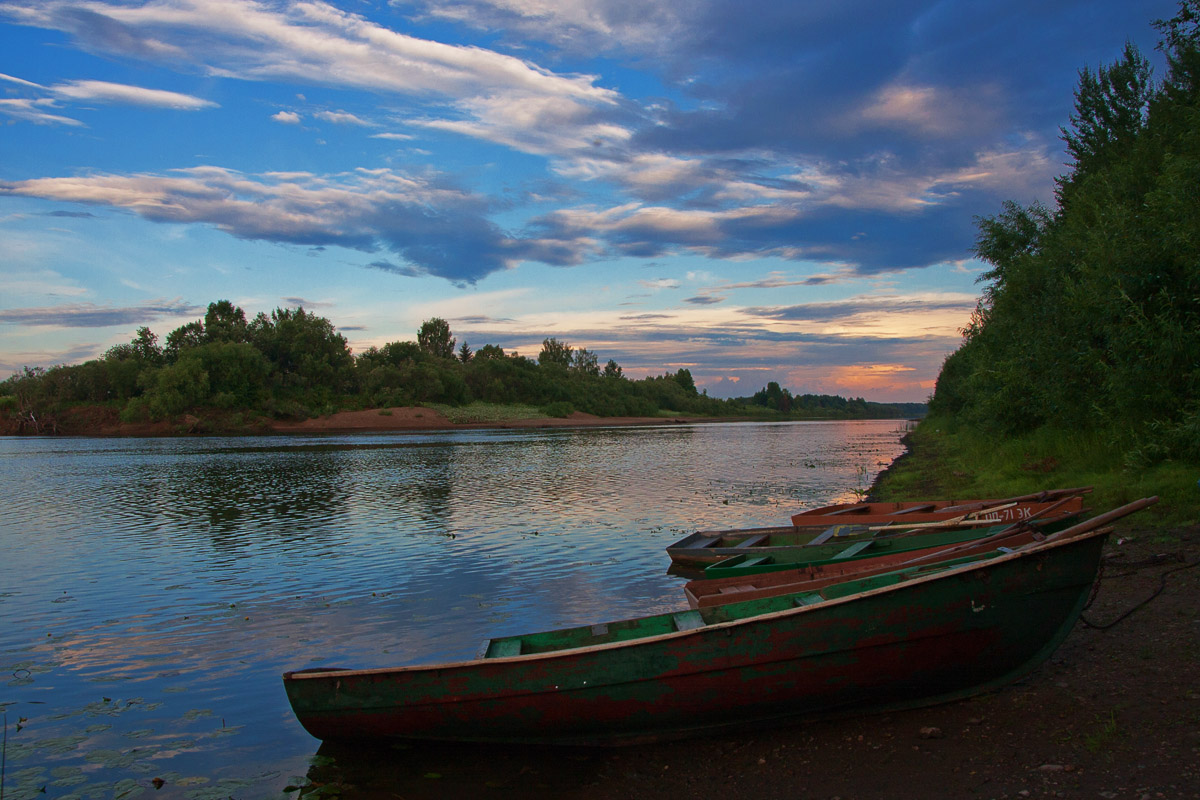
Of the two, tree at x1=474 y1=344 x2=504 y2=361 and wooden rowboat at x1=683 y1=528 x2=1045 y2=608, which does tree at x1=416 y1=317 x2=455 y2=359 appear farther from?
wooden rowboat at x1=683 y1=528 x2=1045 y2=608

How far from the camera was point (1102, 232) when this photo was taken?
19203 millimetres

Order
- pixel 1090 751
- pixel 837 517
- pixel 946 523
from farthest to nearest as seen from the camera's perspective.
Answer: pixel 837 517 < pixel 946 523 < pixel 1090 751

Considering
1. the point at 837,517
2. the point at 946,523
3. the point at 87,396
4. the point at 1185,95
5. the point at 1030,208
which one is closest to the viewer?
the point at 946,523

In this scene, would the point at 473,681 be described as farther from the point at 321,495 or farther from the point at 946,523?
the point at 321,495

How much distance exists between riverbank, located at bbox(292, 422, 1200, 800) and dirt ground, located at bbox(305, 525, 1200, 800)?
15 mm

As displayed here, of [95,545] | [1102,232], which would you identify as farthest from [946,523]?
[95,545]

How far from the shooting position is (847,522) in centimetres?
1587

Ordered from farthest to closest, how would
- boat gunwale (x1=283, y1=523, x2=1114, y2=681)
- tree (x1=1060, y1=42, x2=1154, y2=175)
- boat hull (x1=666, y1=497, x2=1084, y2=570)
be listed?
tree (x1=1060, y1=42, x2=1154, y2=175), boat hull (x1=666, y1=497, x2=1084, y2=570), boat gunwale (x1=283, y1=523, x2=1114, y2=681)

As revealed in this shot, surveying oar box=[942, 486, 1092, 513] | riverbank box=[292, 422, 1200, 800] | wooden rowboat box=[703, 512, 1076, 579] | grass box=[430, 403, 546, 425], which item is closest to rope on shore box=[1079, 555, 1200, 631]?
riverbank box=[292, 422, 1200, 800]

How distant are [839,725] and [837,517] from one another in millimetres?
9737

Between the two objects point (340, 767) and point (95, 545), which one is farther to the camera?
point (95, 545)

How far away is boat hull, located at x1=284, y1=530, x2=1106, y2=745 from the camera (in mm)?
6625

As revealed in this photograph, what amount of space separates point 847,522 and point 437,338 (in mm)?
151553

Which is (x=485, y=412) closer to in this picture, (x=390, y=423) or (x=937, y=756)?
(x=390, y=423)
